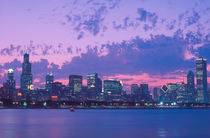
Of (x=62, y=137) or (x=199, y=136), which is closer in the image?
(x=62, y=137)

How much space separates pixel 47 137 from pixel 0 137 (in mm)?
8435

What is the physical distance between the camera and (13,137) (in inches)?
2376

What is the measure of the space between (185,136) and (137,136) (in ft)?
30.7

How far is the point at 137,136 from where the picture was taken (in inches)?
2515

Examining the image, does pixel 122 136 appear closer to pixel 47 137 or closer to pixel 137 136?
pixel 137 136

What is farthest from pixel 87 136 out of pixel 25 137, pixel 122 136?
pixel 25 137

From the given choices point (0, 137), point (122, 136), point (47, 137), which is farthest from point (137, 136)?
point (0, 137)

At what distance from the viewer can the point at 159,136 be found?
64375 millimetres

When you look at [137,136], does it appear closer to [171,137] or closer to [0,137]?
[171,137]

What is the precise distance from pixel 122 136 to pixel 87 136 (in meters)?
6.62

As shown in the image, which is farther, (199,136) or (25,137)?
(199,136)

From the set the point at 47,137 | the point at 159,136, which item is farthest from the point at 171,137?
the point at 47,137

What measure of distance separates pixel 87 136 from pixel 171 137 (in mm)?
15717

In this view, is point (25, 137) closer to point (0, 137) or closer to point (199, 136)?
point (0, 137)
